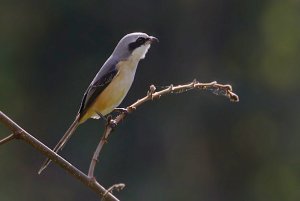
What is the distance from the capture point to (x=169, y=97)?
625 inches

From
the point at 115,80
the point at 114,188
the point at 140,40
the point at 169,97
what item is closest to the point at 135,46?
the point at 140,40

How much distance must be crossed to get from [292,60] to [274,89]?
107cm

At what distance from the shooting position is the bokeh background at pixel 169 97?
14961 mm

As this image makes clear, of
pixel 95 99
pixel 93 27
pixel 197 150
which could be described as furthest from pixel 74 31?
pixel 95 99

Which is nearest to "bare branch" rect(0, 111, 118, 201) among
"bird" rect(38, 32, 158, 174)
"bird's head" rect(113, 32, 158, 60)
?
"bird" rect(38, 32, 158, 174)

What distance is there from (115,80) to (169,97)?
11.2 metres

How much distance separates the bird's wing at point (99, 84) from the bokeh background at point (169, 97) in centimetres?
Answer: 943

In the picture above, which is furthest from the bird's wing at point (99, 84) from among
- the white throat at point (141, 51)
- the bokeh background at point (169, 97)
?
the bokeh background at point (169, 97)

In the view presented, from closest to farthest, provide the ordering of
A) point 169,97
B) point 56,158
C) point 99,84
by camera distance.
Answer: point 56,158
point 99,84
point 169,97

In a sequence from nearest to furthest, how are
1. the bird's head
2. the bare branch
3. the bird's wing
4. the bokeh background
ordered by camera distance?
the bare branch, the bird's wing, the bird's head, the bokeh background

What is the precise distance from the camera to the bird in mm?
4602

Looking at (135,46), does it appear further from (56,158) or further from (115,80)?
(56,158)

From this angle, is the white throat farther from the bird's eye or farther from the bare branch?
the bare branch

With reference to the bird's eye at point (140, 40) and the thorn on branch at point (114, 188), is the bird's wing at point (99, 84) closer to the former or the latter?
the bird's eye at point (140, 40)
